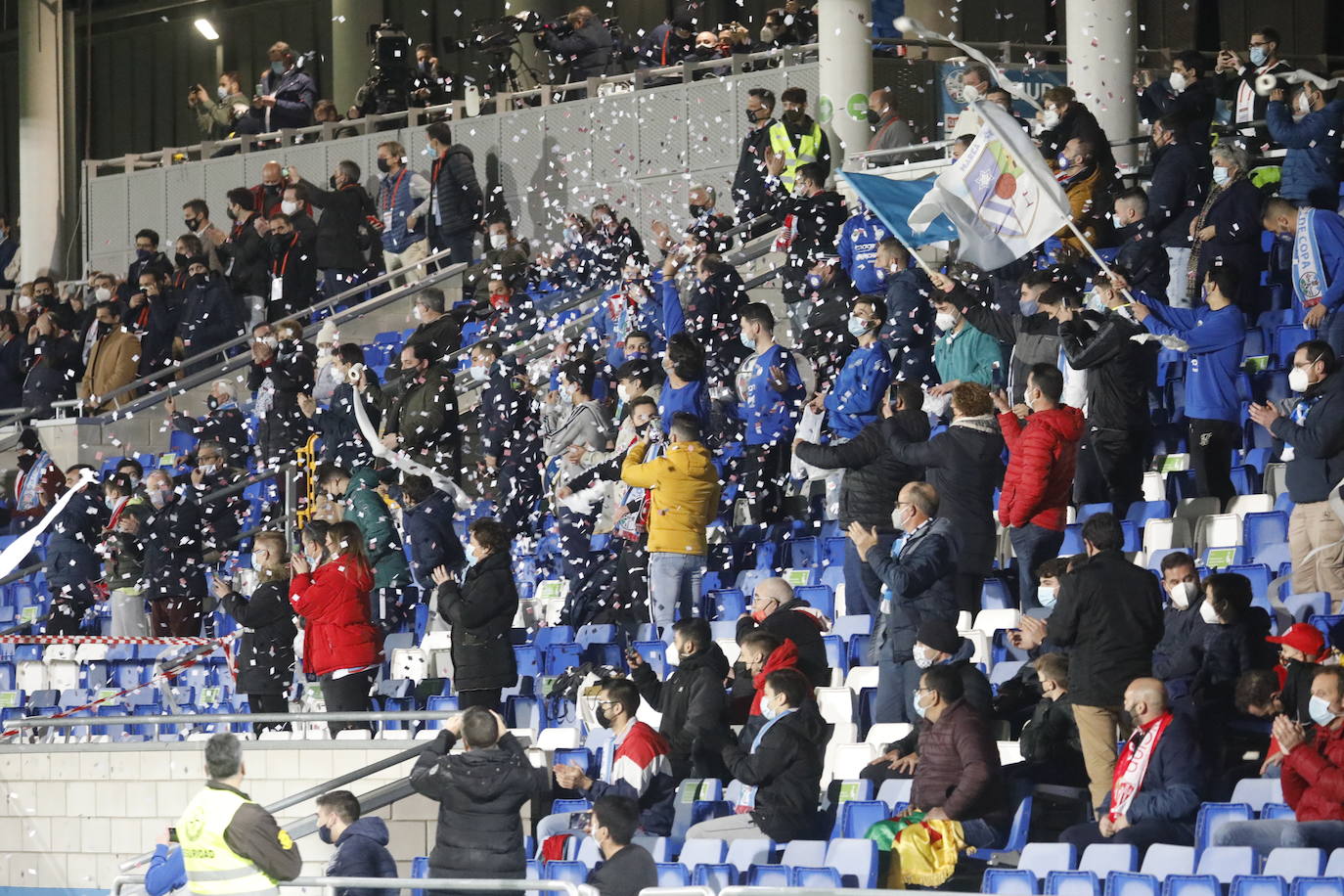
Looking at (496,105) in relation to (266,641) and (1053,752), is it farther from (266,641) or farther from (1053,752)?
(1053,752)

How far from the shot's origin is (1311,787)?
7582 millimetres

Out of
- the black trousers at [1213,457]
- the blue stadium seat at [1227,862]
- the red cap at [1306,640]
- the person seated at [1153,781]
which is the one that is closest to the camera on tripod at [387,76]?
the black trousers at [1213,457]

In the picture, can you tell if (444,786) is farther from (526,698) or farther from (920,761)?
(526,698)

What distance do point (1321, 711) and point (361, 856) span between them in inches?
150

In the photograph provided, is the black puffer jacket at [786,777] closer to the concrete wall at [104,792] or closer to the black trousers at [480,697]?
the black trousers at [480,697]

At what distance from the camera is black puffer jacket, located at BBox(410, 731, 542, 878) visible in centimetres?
863

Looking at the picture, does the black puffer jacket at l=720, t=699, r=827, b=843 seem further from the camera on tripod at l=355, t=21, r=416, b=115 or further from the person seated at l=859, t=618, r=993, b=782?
the camera on tripod at l=355, t=21, r=416, b=115

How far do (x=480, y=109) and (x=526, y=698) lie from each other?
10.8 metres

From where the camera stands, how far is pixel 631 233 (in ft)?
55.6

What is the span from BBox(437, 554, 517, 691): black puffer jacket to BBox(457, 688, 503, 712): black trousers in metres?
0.04

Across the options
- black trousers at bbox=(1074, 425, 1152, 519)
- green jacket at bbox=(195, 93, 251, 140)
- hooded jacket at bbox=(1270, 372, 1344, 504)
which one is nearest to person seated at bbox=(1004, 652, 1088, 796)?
hooded jacket at bbox=(1270, 372, 1344, 504)

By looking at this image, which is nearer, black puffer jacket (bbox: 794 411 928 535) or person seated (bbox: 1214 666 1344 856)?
person seated (bbox: 1214 666 1344 856)

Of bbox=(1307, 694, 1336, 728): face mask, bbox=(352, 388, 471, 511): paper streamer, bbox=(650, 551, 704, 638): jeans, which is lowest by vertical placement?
bbox=(1307, 694, 1336, 728): face mask

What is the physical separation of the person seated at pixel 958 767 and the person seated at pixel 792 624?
120 cm
